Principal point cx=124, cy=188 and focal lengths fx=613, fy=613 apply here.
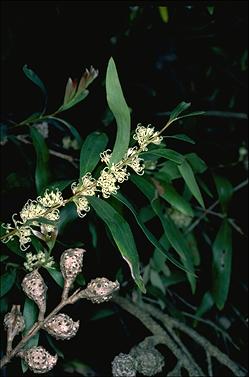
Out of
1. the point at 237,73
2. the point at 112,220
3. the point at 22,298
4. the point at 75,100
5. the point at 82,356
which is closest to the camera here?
the point at 112,220

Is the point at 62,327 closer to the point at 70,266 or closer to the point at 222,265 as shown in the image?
the point at 70,266

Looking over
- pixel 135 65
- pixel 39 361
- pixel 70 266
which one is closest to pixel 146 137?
pixel 70 266

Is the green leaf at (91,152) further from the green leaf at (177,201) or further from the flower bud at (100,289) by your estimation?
the green leaf at (177,201)

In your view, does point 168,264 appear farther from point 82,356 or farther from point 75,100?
point 75,100

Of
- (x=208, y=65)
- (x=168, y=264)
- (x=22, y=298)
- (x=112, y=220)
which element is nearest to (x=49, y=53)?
(x=208, y=65)

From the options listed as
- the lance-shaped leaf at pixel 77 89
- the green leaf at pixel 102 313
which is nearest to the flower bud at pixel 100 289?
the lance-shaped leaf at pixel 77 89

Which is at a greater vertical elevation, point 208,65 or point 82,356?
point 208,65
